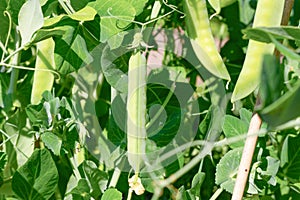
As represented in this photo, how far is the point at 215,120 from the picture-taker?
0.71 metres

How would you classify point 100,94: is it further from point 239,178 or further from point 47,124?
point 239,178

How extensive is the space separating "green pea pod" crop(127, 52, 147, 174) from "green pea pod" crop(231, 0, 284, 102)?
0.11 meters

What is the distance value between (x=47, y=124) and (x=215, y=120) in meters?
0.21

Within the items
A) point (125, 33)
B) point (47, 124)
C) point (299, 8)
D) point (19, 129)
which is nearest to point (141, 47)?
point (125, 33)

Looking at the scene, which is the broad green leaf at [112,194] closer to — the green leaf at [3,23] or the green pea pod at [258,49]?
the green pea pod at [258,49]

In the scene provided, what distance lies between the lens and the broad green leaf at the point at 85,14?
24.4 inches

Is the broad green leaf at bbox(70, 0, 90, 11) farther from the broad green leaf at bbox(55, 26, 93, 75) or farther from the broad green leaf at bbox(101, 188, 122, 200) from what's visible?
the broad green leaf at bbox(101, 188, 122, 200)

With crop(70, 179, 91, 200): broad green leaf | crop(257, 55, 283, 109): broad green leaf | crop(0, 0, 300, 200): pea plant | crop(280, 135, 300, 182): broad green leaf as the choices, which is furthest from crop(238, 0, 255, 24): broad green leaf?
crop(257, 55, 283, 109): broad green leaf

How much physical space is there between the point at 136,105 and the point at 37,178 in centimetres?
15

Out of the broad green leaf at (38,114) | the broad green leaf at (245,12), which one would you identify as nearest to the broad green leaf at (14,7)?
the broad green leaf at (38,114)

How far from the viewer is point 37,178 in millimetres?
679

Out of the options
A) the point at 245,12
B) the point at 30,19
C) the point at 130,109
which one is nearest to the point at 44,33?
the point at 30,19

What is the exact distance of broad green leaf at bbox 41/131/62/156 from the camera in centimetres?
70

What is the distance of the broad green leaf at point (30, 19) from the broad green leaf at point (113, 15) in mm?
79
